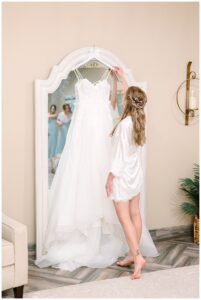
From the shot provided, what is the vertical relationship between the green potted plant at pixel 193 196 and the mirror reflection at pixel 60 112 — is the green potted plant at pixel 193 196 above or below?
below

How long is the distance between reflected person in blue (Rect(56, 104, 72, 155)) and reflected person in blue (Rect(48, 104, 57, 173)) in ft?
0.11

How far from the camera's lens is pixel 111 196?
3.59 metres

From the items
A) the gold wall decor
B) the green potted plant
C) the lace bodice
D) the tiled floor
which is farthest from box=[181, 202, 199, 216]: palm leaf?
the lace bodice

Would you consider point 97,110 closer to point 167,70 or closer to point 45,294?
point 167,70

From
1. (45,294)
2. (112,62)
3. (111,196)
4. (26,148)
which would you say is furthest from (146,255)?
(112,62)

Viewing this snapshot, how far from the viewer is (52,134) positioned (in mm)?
3916

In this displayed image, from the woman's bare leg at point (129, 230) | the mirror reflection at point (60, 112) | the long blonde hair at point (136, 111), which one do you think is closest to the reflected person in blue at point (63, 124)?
the mirror reflection at point (60, 112)

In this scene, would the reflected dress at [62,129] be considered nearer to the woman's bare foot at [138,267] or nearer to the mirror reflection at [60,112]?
the mirror reflection at [60,112]

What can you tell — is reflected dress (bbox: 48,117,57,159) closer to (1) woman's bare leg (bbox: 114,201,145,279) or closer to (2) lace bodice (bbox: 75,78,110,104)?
(2) lace bodice (bbox: 75,78,110,104)

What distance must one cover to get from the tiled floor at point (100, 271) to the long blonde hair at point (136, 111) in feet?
3.55

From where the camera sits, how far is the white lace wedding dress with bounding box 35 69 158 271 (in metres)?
3.88

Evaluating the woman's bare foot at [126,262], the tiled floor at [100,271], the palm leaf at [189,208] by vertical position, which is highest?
the palm leaf at [189,208]

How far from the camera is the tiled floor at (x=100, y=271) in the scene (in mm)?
3463

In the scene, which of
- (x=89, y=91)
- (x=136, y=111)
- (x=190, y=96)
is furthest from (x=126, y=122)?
(x=190, y=96)
